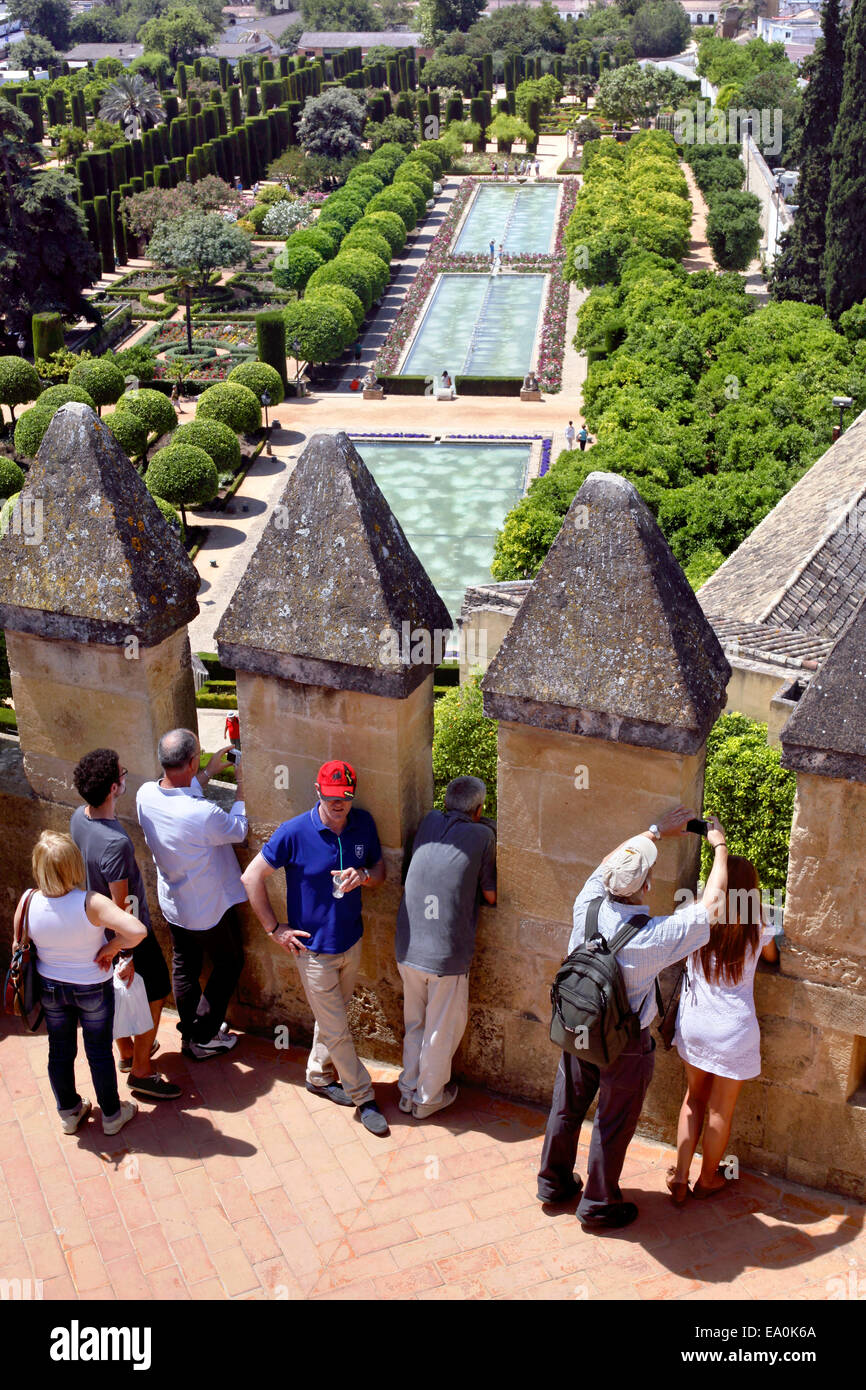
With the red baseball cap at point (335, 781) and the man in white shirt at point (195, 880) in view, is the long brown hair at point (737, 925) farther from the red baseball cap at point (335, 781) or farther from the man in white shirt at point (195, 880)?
the man in white shirt at point (195, 880)

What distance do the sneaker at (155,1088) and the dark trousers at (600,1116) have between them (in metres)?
1.98

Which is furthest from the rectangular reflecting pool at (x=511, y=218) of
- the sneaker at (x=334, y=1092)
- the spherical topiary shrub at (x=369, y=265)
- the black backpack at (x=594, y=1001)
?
the black backpack at (x=594, y=1001)

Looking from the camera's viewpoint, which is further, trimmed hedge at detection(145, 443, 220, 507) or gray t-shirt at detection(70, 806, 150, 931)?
trimmed hedge at detection(145, 443, 220, 507)

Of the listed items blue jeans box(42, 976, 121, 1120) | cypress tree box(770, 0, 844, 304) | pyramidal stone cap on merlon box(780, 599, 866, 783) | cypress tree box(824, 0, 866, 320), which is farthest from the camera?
cypress tree box(770, 0, 844, 304)

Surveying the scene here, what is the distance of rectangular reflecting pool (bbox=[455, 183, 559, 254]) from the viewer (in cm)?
6756

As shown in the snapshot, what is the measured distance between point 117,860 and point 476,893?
1.72 m

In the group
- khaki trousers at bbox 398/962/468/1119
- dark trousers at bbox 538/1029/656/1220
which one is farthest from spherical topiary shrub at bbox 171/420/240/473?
dark trousers at bbox 538/1029/656/1220

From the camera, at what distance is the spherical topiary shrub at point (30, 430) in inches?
1380

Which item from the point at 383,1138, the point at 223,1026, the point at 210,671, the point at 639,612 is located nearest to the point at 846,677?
the point at 639,612

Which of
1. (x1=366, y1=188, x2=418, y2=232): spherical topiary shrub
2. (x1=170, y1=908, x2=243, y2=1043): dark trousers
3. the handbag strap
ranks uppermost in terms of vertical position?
the handbag strap

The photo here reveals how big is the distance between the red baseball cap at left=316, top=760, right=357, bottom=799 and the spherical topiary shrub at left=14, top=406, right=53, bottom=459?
30131 millimetres

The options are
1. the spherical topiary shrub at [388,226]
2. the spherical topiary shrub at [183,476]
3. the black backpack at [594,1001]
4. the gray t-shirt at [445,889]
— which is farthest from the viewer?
the spherical topiary shrub at [388,226]

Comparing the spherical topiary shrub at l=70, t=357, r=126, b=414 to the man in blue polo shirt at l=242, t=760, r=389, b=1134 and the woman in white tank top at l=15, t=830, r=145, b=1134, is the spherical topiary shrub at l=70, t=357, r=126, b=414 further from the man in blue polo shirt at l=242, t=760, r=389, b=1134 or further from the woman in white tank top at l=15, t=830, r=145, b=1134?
the man in blue polo shirt at l=242, t=760, r=389, b=1134

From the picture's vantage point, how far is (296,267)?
53719 millimetres
